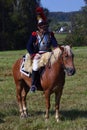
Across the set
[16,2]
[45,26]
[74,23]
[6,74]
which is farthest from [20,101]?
[74,23]

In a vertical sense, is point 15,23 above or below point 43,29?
below

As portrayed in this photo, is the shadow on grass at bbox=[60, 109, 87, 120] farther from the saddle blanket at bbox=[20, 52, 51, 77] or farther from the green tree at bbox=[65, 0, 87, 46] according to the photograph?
the green tree at bbox=[65, 0, 87, 46]

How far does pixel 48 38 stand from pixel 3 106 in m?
2.84

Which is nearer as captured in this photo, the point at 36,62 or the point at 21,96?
the point at 36,62

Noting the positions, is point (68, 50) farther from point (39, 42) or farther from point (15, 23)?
point (15, 23)

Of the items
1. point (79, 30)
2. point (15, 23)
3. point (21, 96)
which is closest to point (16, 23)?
point (15, 23)

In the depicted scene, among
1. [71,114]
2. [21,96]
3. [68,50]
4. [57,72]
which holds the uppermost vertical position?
[68,50]

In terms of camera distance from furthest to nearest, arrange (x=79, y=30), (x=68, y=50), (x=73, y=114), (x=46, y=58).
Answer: (x=79, y=30), (x=73, y=114), (x=46, y=58), (x=68, y=50)

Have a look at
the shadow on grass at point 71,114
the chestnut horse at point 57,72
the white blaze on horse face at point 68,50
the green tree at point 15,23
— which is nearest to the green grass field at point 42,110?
the shadow on grass at point 71,114

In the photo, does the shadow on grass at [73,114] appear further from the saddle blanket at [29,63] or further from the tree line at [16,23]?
the tree line at [16,23]

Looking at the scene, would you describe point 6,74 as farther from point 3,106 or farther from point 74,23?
point 74,23

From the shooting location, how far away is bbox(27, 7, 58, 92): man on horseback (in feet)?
30.9

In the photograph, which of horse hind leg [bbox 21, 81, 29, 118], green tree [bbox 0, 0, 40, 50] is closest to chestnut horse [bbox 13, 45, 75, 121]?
horse hind leg [bbox 21, 81, 29, 118]

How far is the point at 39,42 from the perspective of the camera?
31.0ft
